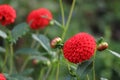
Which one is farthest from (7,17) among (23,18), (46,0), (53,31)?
(46,0)

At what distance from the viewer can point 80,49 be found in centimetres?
109

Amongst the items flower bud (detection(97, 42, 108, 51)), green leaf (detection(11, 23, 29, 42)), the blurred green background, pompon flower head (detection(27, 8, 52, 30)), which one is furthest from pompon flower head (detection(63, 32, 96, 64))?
the blurred green background

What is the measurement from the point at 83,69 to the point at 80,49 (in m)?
0.06

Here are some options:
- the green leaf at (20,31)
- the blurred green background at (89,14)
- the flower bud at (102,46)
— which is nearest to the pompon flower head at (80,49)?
the flower bud at (102,46)

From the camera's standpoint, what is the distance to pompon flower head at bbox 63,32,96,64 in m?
1.09

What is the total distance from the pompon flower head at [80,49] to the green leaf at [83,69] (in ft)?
0.12

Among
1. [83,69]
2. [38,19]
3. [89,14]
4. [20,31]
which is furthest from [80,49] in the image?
[89,14]

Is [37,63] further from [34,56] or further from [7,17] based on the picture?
[7,17]

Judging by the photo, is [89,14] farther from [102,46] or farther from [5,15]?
[102,46]

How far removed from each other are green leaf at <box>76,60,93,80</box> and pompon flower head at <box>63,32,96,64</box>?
0.12 feet

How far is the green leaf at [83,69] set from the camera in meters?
1.12

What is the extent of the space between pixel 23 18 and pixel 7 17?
1.60m

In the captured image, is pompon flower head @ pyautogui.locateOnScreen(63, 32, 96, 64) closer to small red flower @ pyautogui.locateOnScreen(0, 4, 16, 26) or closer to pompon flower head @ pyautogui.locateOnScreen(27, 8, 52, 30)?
small red flower @ pyautogui.locateOnScreen(0, 4, 16, 26)

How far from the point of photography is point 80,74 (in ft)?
3.68
